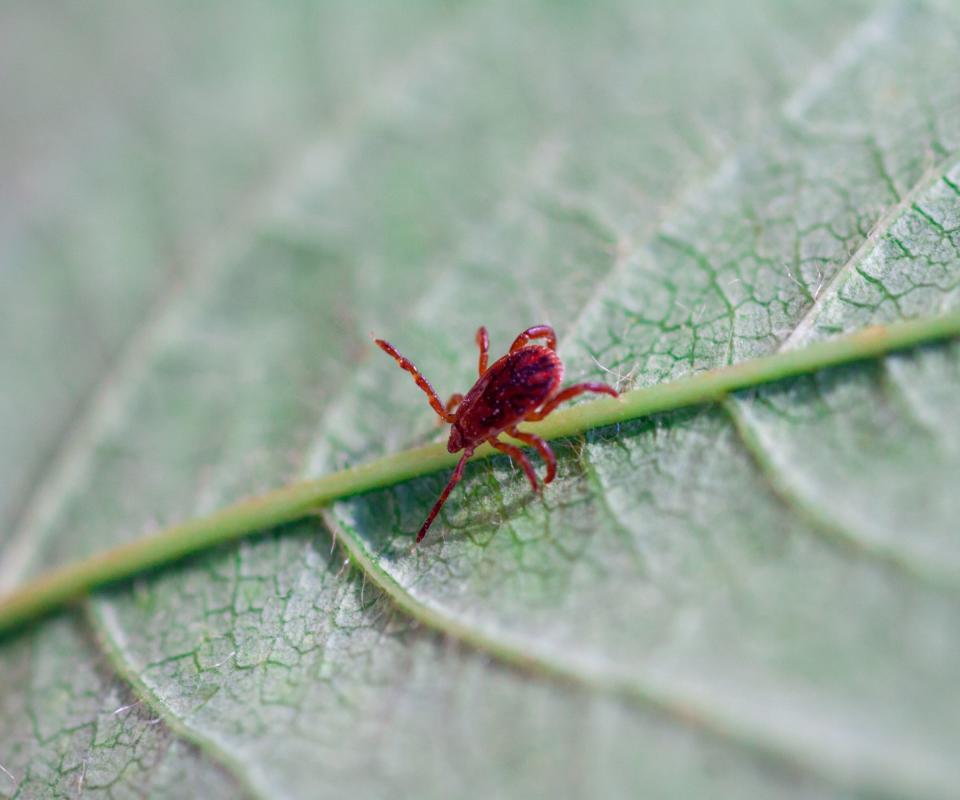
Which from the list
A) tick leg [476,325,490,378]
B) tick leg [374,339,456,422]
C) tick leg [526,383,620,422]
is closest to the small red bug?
tick leg [526,383,620,422]

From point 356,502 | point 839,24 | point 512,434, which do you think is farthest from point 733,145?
point 356,502

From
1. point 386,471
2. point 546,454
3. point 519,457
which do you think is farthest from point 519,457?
point 386,471

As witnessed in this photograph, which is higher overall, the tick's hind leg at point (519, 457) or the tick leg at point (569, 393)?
the tick leg at point (569, 393)

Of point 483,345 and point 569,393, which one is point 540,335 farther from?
point 569,393

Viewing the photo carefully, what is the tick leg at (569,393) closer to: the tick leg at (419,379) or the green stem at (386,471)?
the green stem at (386,471)

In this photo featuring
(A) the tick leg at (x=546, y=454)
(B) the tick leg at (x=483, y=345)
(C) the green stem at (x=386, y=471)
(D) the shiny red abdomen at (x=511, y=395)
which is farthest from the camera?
(B) the tick leg at (x=483, y=345)

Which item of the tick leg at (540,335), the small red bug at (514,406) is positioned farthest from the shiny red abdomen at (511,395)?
the tick leg at (540,335)
